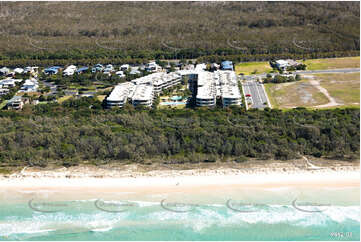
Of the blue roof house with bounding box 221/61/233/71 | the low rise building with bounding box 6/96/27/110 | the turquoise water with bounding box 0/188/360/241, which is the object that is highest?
the blue roof house with bounding box 221/61/233/71

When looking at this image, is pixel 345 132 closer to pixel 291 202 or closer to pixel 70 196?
pixel 291 202

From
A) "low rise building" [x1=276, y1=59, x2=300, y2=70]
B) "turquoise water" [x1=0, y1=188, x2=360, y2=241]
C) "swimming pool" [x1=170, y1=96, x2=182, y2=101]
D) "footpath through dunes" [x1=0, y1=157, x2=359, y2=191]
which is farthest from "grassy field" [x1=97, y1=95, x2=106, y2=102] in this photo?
"low rise building" [x1=276, y1=59, x2=300, y2=70]

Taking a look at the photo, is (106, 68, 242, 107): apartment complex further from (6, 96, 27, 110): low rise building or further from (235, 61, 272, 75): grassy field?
(6, 96, 27, 110): low rise building

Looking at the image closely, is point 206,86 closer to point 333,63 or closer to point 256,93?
point 256,93

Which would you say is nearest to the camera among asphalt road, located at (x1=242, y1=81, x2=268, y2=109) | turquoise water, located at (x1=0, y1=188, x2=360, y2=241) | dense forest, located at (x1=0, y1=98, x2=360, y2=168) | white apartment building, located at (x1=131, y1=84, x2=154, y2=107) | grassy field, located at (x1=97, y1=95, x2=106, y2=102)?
turquoise water, located at (x1=0, y1=188, x2=360, y2=241)

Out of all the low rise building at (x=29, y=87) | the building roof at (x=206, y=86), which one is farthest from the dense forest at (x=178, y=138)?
the low rise building at (x=29, y=87)

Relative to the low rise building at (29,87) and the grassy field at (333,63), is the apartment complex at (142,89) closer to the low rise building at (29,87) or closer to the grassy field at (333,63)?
the low rise building at (29,87)

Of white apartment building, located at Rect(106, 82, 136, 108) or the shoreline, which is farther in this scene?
white apartment building, located at Rect(106, 82, 136, 108)
